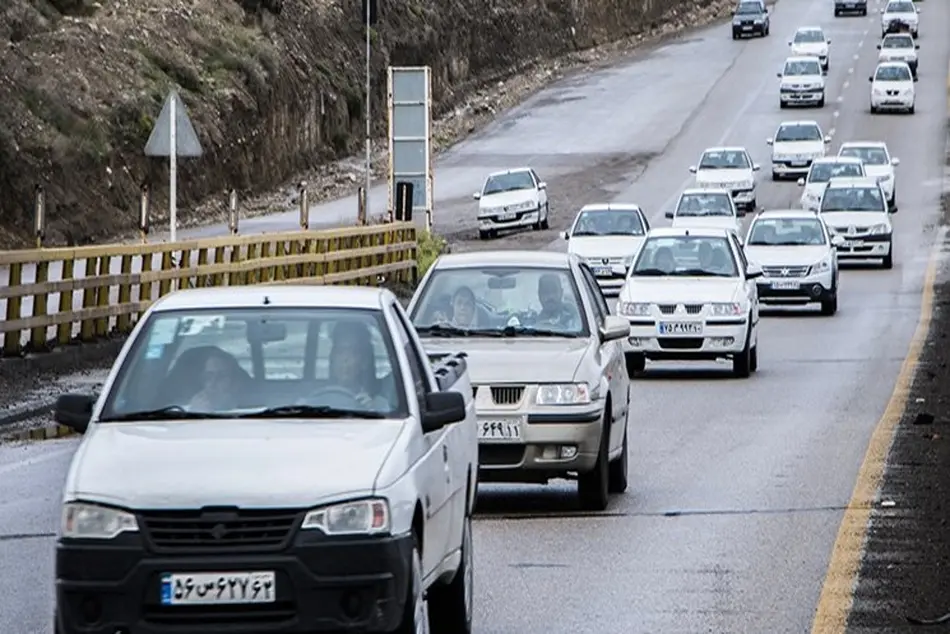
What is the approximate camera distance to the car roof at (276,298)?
9.66 meters

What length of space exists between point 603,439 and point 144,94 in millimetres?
45288

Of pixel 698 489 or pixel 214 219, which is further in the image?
pixel 214 219

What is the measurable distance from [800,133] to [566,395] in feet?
A: 172

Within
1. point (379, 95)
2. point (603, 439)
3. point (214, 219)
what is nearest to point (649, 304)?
point (603, 439)

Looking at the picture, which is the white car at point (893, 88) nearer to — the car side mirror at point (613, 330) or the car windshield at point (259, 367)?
the car side mirror at point (613, 330)

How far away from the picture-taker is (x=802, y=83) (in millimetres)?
79812

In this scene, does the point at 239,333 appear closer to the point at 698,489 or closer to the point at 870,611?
the point at 870,611

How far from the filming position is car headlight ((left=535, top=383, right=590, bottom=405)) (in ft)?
47.5

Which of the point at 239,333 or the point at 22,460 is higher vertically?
the point at 239,333

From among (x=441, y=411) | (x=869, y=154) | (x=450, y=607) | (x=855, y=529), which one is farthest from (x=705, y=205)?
(x=441, y=411)

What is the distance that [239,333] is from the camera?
957 centimetres

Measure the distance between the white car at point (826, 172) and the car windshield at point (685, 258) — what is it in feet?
86.5

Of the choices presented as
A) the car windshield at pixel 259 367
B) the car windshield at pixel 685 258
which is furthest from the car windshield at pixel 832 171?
the car windshield at pixel 259 367

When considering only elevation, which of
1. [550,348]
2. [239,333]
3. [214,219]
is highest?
[239,333]
